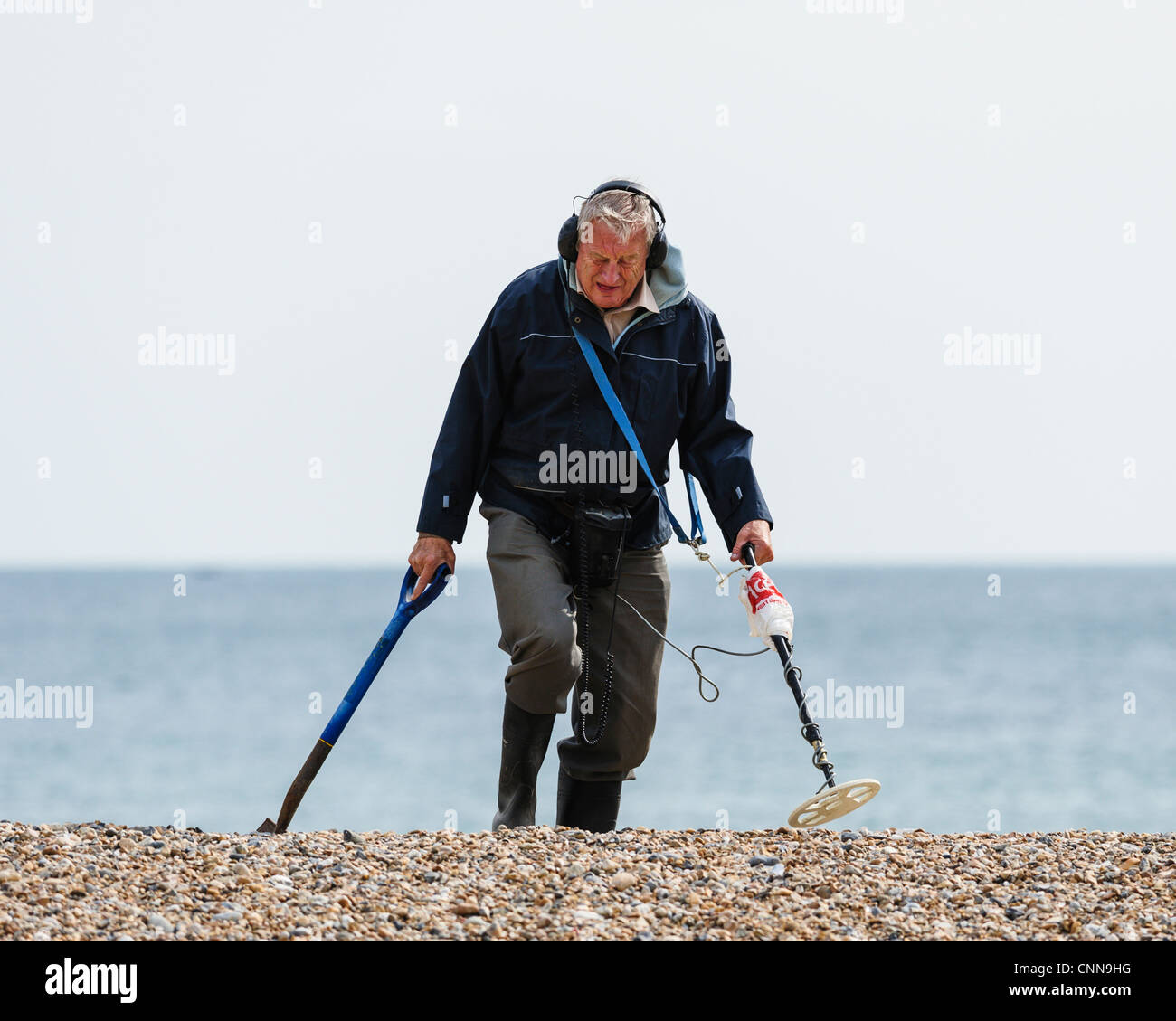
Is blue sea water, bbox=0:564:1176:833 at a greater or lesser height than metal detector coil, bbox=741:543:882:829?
lesser

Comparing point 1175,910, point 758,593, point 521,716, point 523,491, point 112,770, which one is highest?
point 523,491

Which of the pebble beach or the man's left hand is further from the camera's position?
the man's left hand

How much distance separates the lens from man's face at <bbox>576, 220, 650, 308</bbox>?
5.07m

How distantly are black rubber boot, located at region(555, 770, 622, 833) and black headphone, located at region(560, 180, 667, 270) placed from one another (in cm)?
208

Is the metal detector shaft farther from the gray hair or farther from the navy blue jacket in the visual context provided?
the gray hair

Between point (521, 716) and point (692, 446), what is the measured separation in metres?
1.26

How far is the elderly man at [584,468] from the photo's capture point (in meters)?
5.14

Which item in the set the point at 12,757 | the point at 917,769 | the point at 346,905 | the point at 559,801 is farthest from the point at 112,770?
the point at 346,905

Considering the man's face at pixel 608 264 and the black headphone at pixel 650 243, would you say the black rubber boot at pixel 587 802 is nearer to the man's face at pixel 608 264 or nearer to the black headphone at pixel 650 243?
the man's face at pixel 608 264

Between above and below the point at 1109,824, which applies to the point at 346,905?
above

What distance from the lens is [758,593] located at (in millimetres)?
5234

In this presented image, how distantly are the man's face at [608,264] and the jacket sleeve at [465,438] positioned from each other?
1.27 ft

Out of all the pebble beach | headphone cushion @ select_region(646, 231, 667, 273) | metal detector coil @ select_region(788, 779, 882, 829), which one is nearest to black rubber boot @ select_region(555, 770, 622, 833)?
the pebble beach

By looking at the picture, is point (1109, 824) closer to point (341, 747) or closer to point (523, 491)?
point (341, 747)
